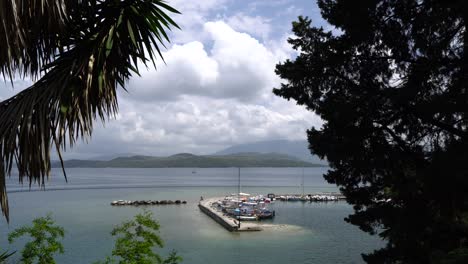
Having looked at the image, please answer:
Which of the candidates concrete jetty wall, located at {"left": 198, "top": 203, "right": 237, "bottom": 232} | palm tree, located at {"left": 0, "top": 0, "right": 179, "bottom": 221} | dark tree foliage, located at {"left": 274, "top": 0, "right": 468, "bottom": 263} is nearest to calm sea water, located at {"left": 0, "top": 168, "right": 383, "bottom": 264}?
concrete jetty wall, located at {"left": 198, "top": 203, "right": 237, "bottom": 232}

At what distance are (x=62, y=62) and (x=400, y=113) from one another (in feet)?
23.0

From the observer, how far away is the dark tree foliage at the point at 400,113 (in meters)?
7.39

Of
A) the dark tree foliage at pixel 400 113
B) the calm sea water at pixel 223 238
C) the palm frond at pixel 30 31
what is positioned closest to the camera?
the palm frond at pixel 30 31

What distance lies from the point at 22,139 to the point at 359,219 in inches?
375

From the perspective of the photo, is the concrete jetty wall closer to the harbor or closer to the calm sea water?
the harbor

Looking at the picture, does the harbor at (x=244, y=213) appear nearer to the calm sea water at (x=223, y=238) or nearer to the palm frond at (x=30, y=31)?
the calm sea water at (x=223, y=238)

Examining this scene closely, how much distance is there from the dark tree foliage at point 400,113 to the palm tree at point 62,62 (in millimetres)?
5794

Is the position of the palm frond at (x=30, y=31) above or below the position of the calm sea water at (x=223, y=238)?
above

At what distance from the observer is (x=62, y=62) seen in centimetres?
297

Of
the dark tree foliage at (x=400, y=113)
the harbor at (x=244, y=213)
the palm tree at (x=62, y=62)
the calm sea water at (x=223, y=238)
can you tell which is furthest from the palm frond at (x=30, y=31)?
the harbor at (x=244, y=213)

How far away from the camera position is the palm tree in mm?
2557

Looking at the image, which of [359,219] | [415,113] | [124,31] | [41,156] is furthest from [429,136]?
[41,156]

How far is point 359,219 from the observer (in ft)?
34.5

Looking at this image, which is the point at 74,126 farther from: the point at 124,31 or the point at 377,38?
the point at 377,38
